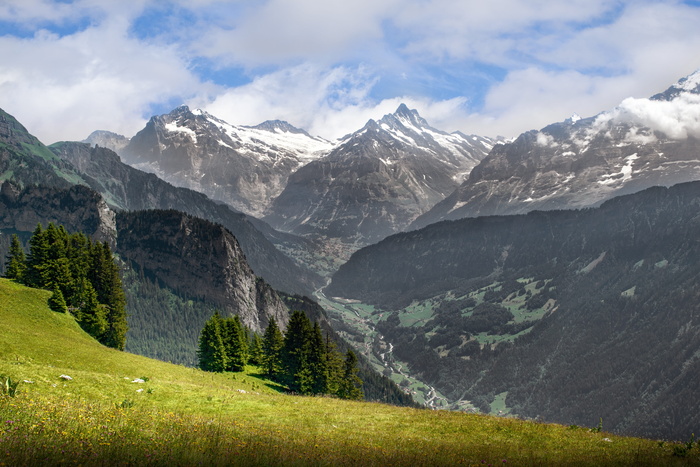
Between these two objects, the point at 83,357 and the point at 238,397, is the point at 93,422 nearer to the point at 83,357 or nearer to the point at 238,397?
the point at 238,397

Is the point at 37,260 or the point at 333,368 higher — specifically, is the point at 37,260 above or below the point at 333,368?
above

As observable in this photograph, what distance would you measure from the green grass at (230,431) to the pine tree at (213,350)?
31594 mm

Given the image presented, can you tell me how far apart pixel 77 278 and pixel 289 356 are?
33.8m

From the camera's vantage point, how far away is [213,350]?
79.7 metres

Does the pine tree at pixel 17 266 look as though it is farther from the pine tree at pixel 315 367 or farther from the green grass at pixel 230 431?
the pine tree at pixel 315 367

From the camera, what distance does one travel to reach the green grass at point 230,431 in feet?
53.7

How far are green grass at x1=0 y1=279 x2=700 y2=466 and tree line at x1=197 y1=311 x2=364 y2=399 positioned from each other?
3280cm

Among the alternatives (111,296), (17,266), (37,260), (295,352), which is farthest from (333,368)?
(17,266)

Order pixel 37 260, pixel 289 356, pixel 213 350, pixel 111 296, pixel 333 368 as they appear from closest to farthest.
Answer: pixel 37 260, pixel 289 356, pixel 213 350, pixel 333 368, pixel 111 296

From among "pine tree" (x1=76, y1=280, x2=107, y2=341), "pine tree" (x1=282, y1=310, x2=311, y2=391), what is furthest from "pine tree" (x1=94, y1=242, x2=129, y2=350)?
"pine tree" (x1=282, y1=310, x2=311, y2=391)

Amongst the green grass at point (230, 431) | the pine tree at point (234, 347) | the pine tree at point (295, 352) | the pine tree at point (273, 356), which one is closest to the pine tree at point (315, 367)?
the pine tree at point (295, 352)

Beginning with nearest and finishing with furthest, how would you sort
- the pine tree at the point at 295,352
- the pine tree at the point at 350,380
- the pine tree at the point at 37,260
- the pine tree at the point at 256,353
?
the pine tree at the point at 37,260 < the pine tree at the point at 295,352 < the pine tree at the point at 350,380 < the pine tree at the point at 256,353

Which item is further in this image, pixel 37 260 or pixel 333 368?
pixel 333 368

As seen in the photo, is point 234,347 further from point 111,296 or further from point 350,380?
point 111,296
